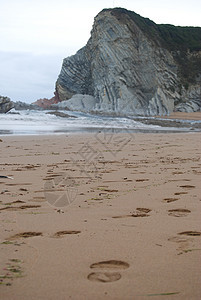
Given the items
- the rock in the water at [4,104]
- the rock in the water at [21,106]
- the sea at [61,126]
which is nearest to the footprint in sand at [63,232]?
the sea at [61,126]

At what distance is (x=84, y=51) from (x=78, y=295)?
39.1m

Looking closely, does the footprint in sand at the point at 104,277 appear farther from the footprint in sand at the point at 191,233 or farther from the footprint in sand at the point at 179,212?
the footprint in sand at the point at 179,212

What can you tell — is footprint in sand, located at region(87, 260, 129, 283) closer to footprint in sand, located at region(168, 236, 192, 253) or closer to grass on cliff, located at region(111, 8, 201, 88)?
footprint in sand, located at region(168, 236, 192, 253)

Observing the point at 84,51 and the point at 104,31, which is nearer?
the point at 104,31

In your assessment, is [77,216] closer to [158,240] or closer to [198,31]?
[158,240]

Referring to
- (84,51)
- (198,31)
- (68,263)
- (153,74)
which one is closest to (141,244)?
(68,263)

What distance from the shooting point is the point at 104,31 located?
3341cm

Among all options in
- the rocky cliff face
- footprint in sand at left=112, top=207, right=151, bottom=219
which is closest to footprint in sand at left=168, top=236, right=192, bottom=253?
footprint in sand at left=112, top=207, right=151, bottom=219

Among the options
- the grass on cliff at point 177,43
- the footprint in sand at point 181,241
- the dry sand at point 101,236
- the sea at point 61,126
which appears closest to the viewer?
the dry sand at point 101,236

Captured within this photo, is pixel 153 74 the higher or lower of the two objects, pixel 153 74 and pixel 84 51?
the lower

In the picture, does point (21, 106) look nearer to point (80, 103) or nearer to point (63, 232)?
point (80, 103)

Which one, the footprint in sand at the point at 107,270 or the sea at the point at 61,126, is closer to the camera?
the footprint in sand at the point at 107,270

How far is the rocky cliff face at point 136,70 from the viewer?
32375 mm

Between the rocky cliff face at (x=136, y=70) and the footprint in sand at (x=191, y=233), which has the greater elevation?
the rocky cliff face at (x=136, y=70)
